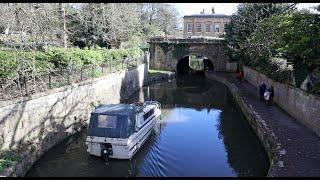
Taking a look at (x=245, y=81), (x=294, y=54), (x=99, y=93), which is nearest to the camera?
(x=294, y=54)

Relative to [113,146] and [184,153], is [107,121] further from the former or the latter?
[184,153]

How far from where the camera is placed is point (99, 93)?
964 inches

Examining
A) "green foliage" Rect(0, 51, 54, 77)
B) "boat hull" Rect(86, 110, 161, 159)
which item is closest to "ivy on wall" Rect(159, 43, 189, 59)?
"green foliage" Rect(0, 51, 54, 77)

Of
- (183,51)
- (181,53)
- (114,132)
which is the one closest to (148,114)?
(114,132)

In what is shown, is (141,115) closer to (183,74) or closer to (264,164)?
(264,164)

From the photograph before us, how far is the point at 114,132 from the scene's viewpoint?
16281 millimetres

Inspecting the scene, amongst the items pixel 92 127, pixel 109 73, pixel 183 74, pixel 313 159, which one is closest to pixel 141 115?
pixel 92 127

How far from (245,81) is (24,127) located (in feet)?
88.2

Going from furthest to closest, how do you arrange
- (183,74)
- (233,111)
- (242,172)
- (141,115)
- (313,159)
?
(183,74) < (233,111) < (141,115) < (242,172) < (313,159)

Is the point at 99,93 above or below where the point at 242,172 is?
above

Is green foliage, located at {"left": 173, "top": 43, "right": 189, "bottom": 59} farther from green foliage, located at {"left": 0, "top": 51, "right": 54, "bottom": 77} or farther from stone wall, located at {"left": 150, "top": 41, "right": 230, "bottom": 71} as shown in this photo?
green foliage, located at {"left": 0, "top": 51, "right": 54, "bottom": 77}

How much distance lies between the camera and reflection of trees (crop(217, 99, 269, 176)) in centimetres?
1541

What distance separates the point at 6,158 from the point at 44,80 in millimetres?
5663

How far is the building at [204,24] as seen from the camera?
250 feet
